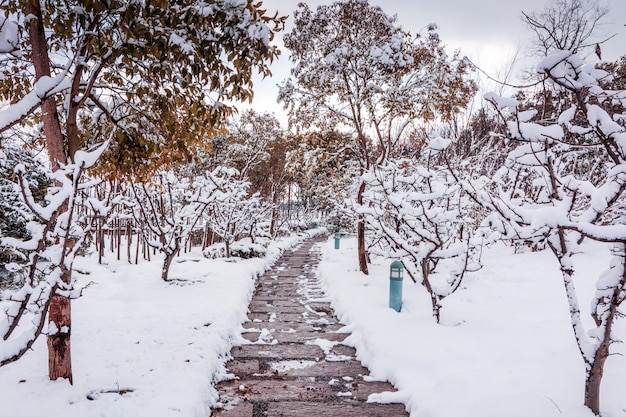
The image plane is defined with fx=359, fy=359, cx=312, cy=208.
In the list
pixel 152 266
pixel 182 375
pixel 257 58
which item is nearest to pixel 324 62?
pixel 257 58

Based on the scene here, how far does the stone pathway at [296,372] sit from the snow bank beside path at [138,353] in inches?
10.6

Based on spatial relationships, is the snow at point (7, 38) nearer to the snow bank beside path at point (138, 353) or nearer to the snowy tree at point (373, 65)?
the snow bank beside path at point (138, 353)

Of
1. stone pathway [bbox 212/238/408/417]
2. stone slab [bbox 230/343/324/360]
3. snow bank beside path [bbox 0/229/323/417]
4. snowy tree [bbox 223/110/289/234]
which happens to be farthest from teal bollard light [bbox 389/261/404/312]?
snowy tree [bbox 223/110/289/234]

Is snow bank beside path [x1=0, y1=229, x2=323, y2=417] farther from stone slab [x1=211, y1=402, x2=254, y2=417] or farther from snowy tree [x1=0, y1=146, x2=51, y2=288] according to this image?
snowy tree [x1=0, y1=146, x2=51, y2=288]

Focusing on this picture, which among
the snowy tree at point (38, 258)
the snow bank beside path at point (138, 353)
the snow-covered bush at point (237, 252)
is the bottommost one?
the snow bank beside path at point (138, 353)

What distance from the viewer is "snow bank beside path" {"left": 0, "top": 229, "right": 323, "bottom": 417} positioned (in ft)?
10.3

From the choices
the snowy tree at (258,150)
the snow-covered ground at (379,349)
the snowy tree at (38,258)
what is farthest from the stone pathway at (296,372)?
the snowy tree at (258,150)

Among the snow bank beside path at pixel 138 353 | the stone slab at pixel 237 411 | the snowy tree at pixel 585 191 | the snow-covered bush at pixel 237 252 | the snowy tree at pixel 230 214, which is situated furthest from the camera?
the snow-covered bush at pixel 237 252

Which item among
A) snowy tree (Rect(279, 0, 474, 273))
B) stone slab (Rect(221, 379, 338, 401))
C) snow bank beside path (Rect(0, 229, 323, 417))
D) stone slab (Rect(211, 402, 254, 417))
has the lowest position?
stone slab (Rect(221, 379, 338, 401))

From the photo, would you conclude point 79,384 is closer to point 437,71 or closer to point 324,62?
point 324,62

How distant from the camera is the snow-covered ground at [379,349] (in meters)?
3.07

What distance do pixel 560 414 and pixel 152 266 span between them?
944cm

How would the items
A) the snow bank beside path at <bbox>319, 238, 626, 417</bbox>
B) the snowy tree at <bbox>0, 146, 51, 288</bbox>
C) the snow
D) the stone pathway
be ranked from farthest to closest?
1. the snowy tree at <bbox>0, 146, 51, 288</bbox>
2. the stone pathway
3. the snow bank beside path at <bbox>319, 238, 626, 417</bbox>
4. the snow

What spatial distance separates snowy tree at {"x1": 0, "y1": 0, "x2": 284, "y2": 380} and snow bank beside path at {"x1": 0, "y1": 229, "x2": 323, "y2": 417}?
35 centimetres
